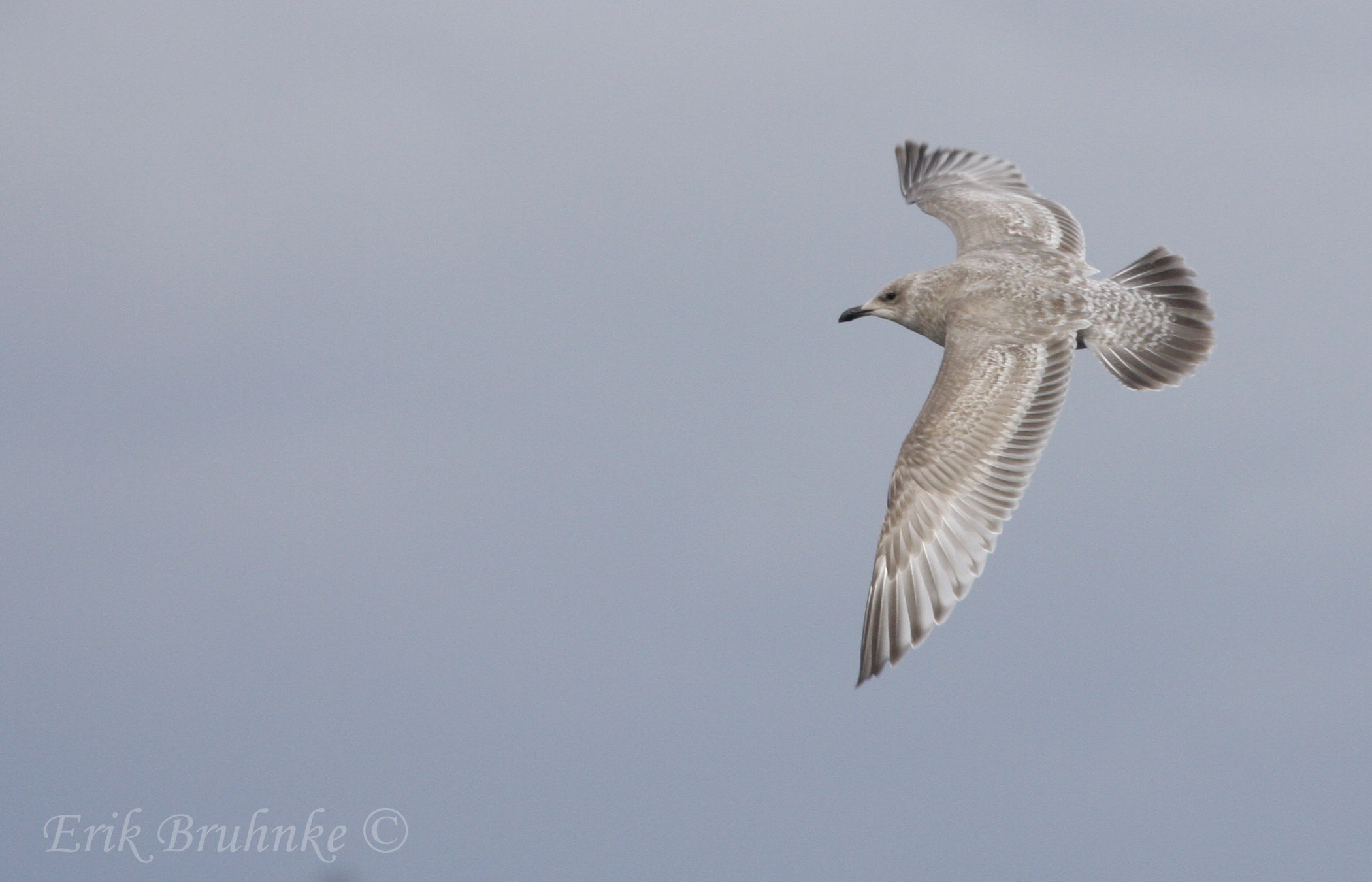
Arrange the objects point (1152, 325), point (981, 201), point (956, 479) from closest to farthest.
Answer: point (956, 479) → point (1152, 325) → point (981, 201)

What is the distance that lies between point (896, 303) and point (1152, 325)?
273cm

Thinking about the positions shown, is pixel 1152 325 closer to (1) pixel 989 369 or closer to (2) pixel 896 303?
(1) pixel 989 369

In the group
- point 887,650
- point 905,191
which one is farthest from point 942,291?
point 905,191

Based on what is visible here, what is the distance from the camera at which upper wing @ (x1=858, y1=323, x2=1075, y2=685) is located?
1468 cm

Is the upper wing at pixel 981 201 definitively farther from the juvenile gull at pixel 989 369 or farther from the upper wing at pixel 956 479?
Answer: the upper wing at pixel 956 479

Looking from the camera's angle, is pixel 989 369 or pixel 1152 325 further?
pixel 1152 325

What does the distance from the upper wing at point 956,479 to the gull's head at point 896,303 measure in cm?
180

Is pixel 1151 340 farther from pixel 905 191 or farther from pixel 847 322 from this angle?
pixel 905 191

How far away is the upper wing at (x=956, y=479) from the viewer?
14680 mm

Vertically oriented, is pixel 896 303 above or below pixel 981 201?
below

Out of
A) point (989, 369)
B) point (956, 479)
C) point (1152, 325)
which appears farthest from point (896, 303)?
point (956, 479)

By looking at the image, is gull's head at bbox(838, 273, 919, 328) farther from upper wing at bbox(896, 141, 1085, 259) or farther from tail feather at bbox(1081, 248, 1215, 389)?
tail feather at bbox(1081, 248, 1215, 389)

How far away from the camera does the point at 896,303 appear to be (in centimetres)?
1800

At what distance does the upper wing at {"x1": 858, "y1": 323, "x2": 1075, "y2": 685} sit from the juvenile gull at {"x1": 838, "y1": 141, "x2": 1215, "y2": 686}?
0.01 meters
